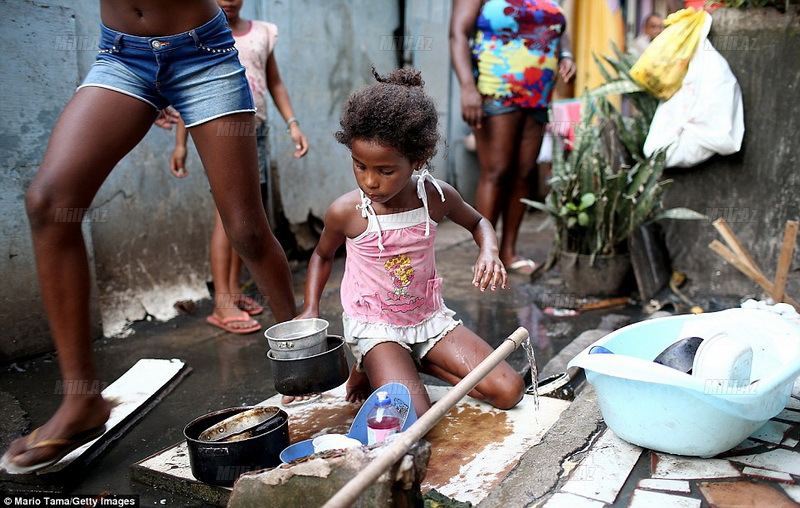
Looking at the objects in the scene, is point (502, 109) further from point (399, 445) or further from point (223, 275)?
point (399, 445)

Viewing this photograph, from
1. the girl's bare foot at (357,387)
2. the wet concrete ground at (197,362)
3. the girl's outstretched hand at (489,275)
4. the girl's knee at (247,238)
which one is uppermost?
the girl's knee at (247,238)

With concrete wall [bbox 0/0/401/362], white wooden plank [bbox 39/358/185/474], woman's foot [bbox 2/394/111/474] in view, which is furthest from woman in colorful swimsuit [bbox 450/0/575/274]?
woman's foot [bbox 2/394/111/474]

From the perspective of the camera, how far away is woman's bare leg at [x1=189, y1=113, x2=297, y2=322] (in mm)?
2295

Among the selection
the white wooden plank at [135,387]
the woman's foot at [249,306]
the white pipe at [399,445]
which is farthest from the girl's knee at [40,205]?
the woman's foot at [249,306]

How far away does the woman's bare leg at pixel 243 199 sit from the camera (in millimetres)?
2295

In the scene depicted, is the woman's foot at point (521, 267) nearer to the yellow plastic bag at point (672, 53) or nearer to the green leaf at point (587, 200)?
the green leaf at point (587, 200)

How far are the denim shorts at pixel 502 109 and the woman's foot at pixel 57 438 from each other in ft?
10.7

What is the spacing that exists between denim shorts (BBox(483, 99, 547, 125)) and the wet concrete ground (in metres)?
1.17

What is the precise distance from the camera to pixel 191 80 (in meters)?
2.25

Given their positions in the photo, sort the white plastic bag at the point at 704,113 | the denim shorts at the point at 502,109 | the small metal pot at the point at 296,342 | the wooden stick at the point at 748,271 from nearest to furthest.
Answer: the small metal pot at the point at 296,342, the wooden stick at the point at 748,271, the white plastic bag at the point at 704,113, the denim shorts at the point at 502,109

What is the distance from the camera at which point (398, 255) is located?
101 inches

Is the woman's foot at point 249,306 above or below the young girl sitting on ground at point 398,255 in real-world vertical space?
below

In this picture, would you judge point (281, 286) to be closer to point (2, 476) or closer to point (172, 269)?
point (2, 476)

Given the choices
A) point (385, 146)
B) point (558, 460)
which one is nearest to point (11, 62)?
point (385, 146)
